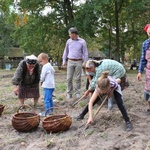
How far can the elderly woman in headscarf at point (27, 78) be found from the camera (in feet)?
20.5

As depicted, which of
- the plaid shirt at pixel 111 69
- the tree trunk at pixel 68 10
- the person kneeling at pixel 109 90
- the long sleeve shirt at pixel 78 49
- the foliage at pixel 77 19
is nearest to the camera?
the person kneeling at pixel 109 90

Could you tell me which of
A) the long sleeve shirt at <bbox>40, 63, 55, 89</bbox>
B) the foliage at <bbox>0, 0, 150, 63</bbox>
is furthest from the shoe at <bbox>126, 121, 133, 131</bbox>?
the foliage at <bbox>0, 0, 150, 63</bbox>

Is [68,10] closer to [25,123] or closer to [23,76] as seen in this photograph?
[23,76]

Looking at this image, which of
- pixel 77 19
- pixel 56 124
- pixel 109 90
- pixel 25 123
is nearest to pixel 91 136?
pixel 56 124

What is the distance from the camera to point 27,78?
650 centimetres

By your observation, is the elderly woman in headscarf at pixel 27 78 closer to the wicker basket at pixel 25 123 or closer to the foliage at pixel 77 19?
the wicker basket at pixel 25 123

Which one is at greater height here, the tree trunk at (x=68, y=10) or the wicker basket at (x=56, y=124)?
the tree trunk at (x=68, y=10)

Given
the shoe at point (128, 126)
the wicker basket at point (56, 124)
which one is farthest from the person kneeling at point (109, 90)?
the wicker basket at point (56, 124)

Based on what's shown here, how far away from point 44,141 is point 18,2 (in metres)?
20.6

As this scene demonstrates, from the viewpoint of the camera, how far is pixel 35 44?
Result: 27.0 meters

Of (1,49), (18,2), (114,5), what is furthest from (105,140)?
(1,49)

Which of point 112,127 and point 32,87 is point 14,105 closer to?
point 32,87

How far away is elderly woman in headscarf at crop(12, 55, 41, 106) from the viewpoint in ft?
20.5

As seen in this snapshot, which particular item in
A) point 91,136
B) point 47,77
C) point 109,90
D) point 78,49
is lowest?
point 91,136
